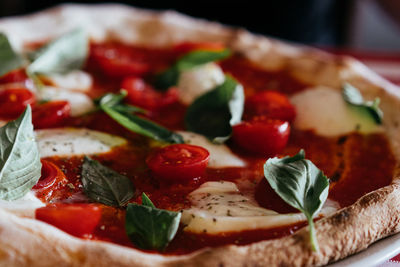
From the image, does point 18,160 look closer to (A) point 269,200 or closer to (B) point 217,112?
(A) point 269,200

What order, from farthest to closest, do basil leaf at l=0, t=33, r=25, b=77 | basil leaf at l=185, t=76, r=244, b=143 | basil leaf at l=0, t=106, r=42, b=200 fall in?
basil leaf at l=0, t=33, r=25, b=77 → basil leaf at l=185, t=76, r=244, b=143 → basil leaf at l=0, t=106, r=42, b=200

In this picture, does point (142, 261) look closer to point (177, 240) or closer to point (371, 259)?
point (177, 240)

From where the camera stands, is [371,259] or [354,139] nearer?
[371,259]

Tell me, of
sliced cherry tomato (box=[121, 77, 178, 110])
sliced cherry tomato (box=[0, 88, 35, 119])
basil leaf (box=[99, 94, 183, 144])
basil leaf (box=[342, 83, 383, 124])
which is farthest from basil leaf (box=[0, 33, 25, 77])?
basil leaf (box=[342, 83, 383, 124])

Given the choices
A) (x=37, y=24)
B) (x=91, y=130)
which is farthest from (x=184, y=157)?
(x=37, y=24)

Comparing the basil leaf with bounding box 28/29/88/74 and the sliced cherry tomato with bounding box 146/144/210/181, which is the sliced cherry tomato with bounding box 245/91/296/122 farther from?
the basil leaf with bounding box 28/29/88/74

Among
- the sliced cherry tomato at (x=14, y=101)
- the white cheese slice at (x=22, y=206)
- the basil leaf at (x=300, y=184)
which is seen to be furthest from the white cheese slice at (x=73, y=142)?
the basil leaf at (x=300, y=184)

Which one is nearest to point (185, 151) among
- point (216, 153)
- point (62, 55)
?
point (216, 153)
